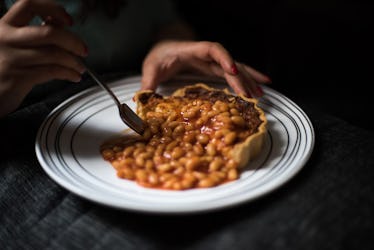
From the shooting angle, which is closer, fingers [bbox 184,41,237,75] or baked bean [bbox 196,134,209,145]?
baked bean [bbox 196,134,209,145]

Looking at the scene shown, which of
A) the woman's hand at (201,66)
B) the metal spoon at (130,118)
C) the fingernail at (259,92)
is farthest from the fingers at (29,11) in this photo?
the fingernail at (259,92)

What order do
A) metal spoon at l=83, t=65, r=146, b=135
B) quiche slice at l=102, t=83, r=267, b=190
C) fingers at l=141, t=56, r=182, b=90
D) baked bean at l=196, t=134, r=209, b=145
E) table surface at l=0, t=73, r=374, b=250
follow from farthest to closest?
fingers at l=141, t=56, r=182, b=90
metal spoon at l=83, t=65, r=146, b=135
baked bean at l=196, t=134, r=209, b=145
quiche slice at l=102, t=83, r=267, b=190
table surface at l=0, t=73, r=374, b=250

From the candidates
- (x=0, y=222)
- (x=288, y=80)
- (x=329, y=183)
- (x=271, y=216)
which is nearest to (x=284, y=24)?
(x=288, y=80)

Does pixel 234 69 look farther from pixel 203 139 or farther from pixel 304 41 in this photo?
pixel 304 41

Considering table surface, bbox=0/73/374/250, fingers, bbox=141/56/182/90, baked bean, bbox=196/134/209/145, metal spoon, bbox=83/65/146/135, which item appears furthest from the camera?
fingers, bbox=141/56/182/90

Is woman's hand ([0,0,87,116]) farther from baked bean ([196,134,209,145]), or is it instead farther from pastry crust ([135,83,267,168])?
baked bean ([196,134,209,145])

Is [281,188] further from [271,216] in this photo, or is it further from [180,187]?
[180,187]

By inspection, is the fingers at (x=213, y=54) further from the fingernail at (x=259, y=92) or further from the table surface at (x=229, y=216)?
the table surface at (x=229, y=216)

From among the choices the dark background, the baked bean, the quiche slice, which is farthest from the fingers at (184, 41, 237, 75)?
the dark background
